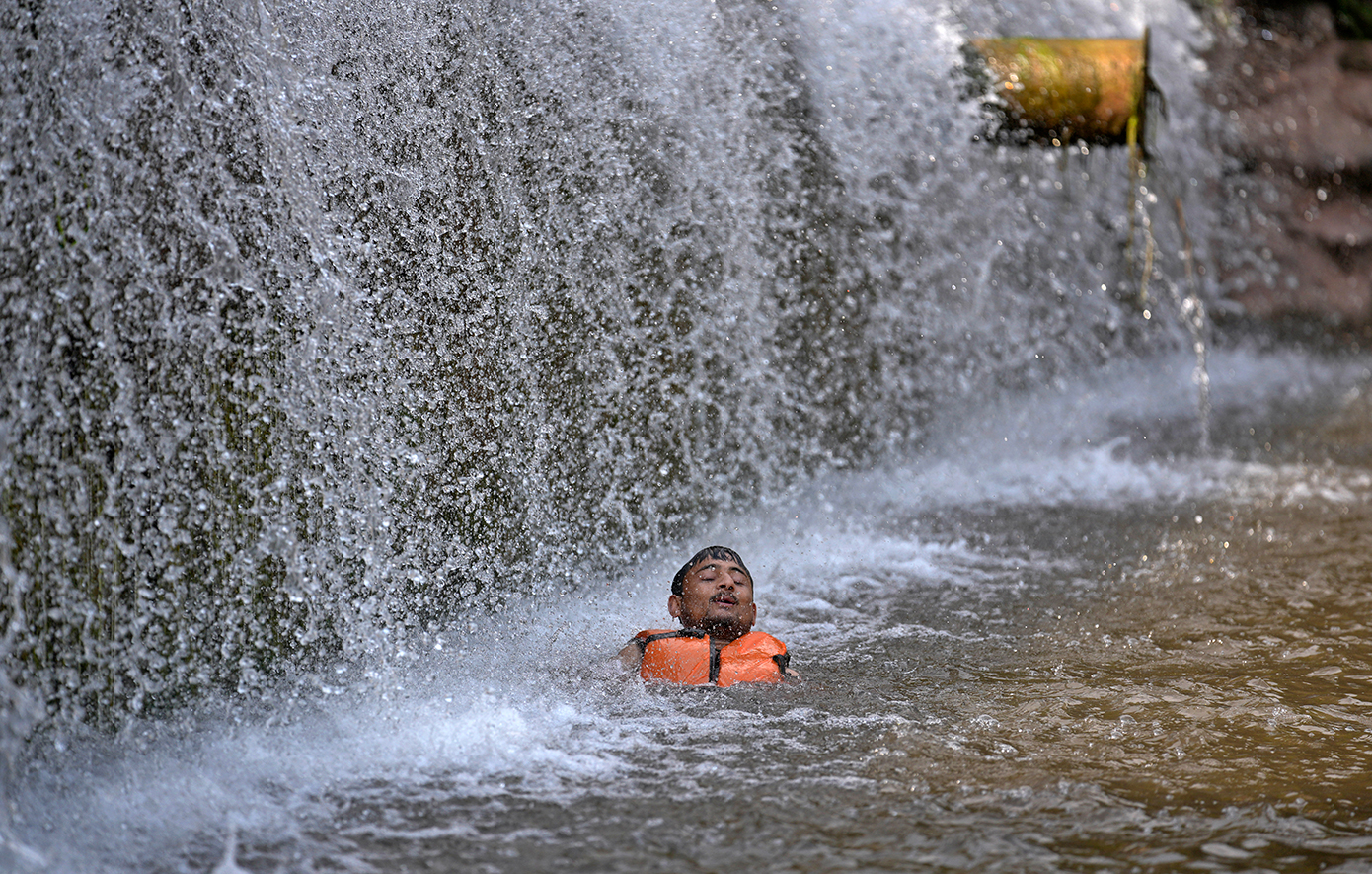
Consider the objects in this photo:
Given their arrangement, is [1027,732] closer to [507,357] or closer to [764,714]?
[764,714]

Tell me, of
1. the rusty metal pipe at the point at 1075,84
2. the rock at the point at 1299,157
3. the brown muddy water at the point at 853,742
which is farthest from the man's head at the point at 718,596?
the rock at the point at 1299,157

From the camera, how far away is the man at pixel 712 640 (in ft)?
10.7

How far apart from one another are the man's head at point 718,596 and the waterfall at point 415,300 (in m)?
0.82

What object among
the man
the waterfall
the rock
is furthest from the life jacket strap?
the rock

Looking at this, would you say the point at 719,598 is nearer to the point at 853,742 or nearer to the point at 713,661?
the point at 713,661

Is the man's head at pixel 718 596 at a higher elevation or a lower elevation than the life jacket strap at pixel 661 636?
higher

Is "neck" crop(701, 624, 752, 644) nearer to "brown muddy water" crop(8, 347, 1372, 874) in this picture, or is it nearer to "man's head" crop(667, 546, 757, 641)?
"man's head" crop(667, 546, 757, 641)

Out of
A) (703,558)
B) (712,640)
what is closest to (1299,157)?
(703,558)

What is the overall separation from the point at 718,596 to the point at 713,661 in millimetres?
219

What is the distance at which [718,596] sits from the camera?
343 centimetres

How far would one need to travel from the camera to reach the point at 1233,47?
8.27 m

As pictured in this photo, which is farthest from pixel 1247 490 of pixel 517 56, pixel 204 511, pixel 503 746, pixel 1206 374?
pixel 204 511

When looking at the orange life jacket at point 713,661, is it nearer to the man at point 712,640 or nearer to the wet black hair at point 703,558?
the man at point 712,640

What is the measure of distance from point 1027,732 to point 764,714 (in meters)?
0.62
